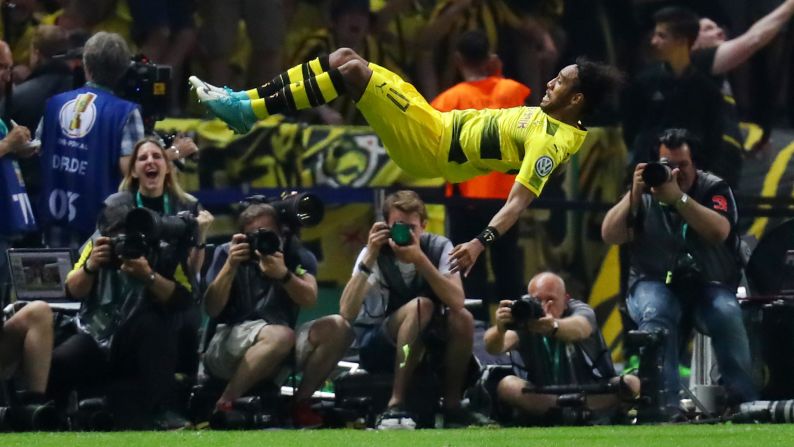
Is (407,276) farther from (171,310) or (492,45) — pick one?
(492,45)

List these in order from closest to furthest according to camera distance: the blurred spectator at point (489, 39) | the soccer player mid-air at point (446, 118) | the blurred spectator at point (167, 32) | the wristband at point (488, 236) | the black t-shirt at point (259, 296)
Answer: the wristband at point (488, 236) → the soccer player mid-air at point (446, 118) → the black t-shirt at point (259, 296) → the blurred spectator at point (167, 32) → the blurred spectator at point (489, 39)

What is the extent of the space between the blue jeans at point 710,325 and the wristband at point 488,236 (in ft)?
4.81

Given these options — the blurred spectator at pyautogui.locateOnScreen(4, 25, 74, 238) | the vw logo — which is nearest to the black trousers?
the blurred spectator at pyautogui.locateOnScreen(4, 25, 74, 238)

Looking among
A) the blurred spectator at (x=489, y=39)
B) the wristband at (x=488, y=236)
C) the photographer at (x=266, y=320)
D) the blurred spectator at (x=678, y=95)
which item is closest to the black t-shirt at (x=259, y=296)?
the photographer at (x=266, y=320)

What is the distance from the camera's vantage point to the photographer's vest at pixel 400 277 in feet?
39.9

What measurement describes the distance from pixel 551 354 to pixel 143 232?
7.75 feet

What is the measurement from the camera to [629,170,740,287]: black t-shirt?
1229 centimetres

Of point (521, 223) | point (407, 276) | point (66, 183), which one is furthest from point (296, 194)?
point (521, 223)

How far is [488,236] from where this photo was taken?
11008 mm

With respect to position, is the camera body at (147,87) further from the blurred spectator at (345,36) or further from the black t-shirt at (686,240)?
the black t-shirt at (686,240)

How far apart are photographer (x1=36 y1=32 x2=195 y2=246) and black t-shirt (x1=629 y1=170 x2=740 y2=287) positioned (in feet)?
9.86

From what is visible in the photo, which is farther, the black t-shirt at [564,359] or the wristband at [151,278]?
the black t-shirt at [564,359]

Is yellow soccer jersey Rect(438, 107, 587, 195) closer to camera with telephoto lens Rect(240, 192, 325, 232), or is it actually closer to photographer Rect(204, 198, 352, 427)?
camera with telephoto lens Rect(240, 192, 325, 232)

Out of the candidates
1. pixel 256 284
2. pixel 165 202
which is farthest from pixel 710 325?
pixel 165 202
